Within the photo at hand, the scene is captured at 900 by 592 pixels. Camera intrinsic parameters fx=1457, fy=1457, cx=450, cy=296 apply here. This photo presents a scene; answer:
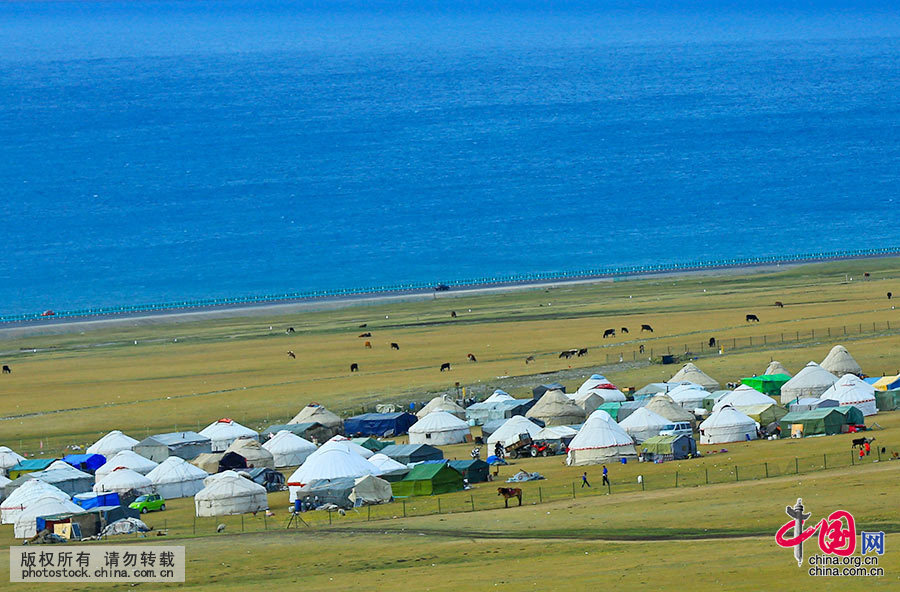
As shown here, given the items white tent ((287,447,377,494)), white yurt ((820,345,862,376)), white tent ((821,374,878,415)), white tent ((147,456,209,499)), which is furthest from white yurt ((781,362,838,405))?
white tent ((147,456,209,499))

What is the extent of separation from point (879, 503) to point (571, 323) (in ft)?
267

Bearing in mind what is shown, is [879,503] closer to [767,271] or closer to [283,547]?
[283,547]

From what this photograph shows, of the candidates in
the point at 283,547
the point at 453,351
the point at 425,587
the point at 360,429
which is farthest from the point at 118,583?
the point at 453,351

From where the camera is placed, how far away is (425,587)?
157ft

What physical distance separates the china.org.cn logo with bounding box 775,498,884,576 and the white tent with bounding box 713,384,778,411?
28.8 meters

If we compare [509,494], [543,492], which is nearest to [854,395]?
[543,492]

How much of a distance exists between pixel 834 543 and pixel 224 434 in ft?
142

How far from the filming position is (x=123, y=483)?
70625 millimetres

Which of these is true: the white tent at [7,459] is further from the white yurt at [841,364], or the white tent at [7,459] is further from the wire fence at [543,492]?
the white yurt at [841,364]

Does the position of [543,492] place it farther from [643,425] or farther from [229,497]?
[229,497]

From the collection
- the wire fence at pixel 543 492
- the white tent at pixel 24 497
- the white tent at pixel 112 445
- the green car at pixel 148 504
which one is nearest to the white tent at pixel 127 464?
the green car at pixel 148 504

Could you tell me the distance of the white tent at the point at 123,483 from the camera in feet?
231

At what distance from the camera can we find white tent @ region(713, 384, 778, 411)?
8131 centimetres

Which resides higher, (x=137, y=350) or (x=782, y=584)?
(x=137, y=350)
